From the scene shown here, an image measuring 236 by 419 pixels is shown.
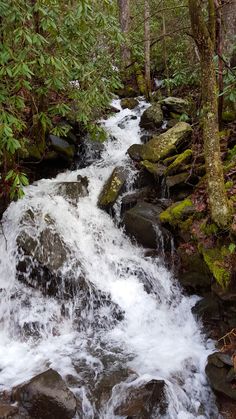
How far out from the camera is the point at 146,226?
25.9 feet

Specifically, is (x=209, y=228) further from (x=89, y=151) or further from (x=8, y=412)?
(x=89, y=151)

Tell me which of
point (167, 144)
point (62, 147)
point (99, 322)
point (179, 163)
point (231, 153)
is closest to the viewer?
point (99, 322)

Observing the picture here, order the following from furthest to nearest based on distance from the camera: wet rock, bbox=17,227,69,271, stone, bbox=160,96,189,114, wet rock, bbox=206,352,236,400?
stone, bbox=160,96,189,114 → wet rock, bbox=17,227,69,271 → wet rock, bbox=206,352,236,400

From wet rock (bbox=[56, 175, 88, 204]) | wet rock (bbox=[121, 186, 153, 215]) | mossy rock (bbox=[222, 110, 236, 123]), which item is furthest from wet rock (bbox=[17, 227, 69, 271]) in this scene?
mossy rock (bbox=[222, 110, 236, 123])

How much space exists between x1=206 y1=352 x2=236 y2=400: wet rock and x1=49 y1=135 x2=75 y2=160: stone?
22.3ft

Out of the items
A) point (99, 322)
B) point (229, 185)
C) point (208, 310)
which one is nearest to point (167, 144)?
point (229, 185)

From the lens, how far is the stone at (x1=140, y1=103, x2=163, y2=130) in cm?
1180

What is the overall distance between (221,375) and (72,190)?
18.1 feet

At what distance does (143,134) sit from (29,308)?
277 inches

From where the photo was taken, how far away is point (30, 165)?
9.84m

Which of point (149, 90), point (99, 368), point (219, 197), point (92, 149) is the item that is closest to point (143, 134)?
point (92, 149)

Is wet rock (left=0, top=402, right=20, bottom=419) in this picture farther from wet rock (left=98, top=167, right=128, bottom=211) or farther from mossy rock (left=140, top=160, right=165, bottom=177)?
mossy rock (left=140, top=160, right=165, bottom=177)

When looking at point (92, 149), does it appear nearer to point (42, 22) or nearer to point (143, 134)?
point (143, 134)

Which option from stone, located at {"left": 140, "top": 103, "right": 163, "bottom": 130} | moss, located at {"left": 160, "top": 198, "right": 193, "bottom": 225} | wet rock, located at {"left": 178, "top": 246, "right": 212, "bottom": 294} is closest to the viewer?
wet rock, located at {"left": 178, "top": 246, "right": 212, "bottom": 294}
